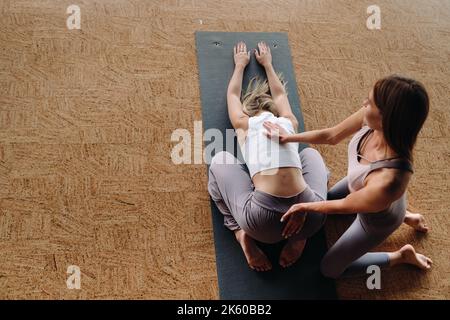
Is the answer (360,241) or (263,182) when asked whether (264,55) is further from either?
(360,241)

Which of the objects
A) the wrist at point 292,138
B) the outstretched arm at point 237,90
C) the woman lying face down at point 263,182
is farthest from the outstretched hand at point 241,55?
the wrist at point 292,138

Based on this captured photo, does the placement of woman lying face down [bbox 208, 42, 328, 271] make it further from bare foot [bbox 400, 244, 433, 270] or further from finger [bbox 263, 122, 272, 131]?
bare foot [bbox 400, 244, 433, 270]

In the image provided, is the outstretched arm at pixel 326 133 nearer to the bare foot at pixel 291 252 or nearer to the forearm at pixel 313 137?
the forearm at pixel 313 137

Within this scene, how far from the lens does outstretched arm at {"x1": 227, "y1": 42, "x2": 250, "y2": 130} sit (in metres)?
1.87

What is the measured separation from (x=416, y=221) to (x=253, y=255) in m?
0.69

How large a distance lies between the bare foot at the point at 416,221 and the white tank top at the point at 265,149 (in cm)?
56

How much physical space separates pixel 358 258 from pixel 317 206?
13.6 inches

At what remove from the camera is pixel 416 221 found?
5.96ft

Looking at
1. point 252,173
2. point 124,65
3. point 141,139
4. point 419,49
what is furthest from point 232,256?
point 419,49

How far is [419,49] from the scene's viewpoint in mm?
2465

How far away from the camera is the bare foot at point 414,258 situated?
5.57 ft

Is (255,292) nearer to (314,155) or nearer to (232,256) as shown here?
(232,256)

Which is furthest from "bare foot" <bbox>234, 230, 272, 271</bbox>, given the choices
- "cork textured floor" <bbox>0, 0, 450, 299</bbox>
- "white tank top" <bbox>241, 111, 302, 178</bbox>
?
"white tank top" <bbox>241, 111, 302, 178</bbox>

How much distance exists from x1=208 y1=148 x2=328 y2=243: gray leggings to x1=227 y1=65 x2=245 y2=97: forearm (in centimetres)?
36
